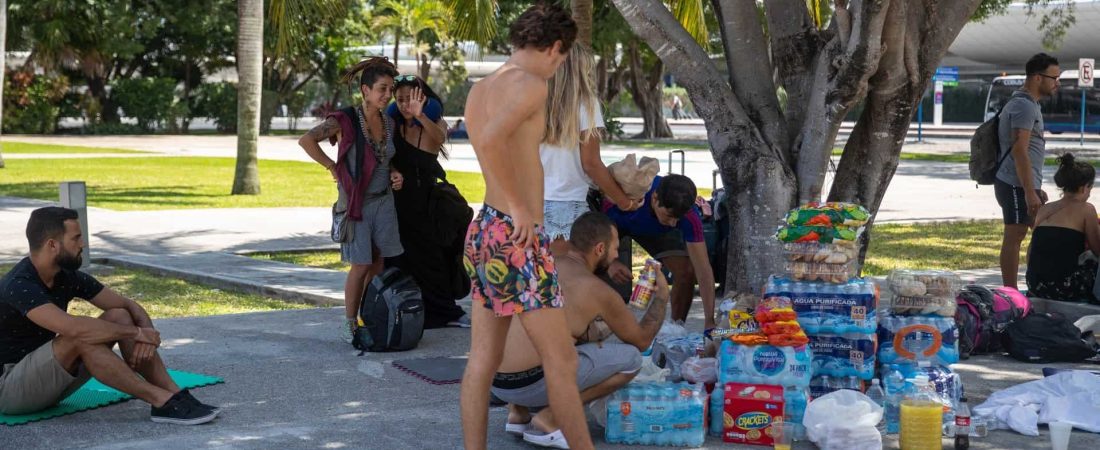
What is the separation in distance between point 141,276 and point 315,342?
12.4ft

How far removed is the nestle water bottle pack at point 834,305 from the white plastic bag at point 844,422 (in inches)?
18.9

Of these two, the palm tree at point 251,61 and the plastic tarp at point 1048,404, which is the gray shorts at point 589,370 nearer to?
the plastic tarp at point 1048,404

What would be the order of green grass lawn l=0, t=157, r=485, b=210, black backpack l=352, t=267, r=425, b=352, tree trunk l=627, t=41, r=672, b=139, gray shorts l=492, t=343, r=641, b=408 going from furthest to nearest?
1. tree trunk l=627, t=41, r=672, b=139
2. green grass lawn l=0, t=157, r=485, b=210
3. black backpack l=352, t=267, r=425, b=352
4. gray shorts l=492, t=343, r=641, b=408

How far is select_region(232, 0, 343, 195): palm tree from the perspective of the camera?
16453mm

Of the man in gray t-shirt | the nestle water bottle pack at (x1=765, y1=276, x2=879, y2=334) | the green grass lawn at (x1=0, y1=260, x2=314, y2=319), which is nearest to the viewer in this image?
the nestle water bottle pack at (x1=765, y1=276, x2=879, y2=334)

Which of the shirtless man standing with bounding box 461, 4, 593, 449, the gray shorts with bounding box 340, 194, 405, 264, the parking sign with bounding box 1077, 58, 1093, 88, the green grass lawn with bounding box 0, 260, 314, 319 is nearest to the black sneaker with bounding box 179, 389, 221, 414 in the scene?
the shirtless man standing with bounding box 461, 4, 593, 449

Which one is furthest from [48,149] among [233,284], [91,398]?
[91,398]

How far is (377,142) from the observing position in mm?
7617

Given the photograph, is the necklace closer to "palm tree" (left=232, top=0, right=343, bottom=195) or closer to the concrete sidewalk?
the concrete sidewalk

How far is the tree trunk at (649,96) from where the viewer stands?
139ft

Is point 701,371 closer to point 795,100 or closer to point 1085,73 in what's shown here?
point 795,100

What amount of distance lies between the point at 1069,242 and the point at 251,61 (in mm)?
12960

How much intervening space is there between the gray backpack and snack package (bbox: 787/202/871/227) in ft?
→ 11.5

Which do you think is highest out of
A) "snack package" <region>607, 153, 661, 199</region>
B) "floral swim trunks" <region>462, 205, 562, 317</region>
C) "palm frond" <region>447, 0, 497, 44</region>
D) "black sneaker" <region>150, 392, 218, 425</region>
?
"palm frond" <region>447, 0, 497, 44</region>
